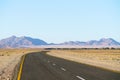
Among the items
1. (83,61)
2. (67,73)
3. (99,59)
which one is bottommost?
(67,73)

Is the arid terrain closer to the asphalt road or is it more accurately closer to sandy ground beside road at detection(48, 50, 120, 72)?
sandy ground beside road at detection(48, 50, 120, 72)

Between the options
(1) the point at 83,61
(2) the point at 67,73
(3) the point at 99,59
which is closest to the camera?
(2) the point at 67,73

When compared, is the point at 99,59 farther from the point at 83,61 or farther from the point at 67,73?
the point at 67,73

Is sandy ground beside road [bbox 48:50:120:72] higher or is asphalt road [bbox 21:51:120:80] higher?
sandy ground beside road [bbox 48:50:120:72]

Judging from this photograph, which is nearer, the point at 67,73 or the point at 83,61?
the point at 67,73

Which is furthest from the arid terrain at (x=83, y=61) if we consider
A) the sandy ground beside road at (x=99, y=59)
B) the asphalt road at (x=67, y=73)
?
the asphalt road at (x=67, y=73)

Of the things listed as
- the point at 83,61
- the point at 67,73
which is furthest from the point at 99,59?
the point at 67,73

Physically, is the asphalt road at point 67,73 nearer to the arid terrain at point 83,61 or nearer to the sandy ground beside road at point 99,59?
the arid terrain at point 83,61

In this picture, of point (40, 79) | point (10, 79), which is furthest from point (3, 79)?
point (40, 79)

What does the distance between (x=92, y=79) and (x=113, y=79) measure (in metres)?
1.20

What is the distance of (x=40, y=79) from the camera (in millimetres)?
16234

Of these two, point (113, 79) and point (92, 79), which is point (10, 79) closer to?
point (92, 79)

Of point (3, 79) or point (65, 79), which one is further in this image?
point (3, 79)

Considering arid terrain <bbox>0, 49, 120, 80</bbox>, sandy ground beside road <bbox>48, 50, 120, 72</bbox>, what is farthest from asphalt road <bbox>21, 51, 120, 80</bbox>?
sandy ground beside road <bbox>48, 50, 120, 72</bbox>
